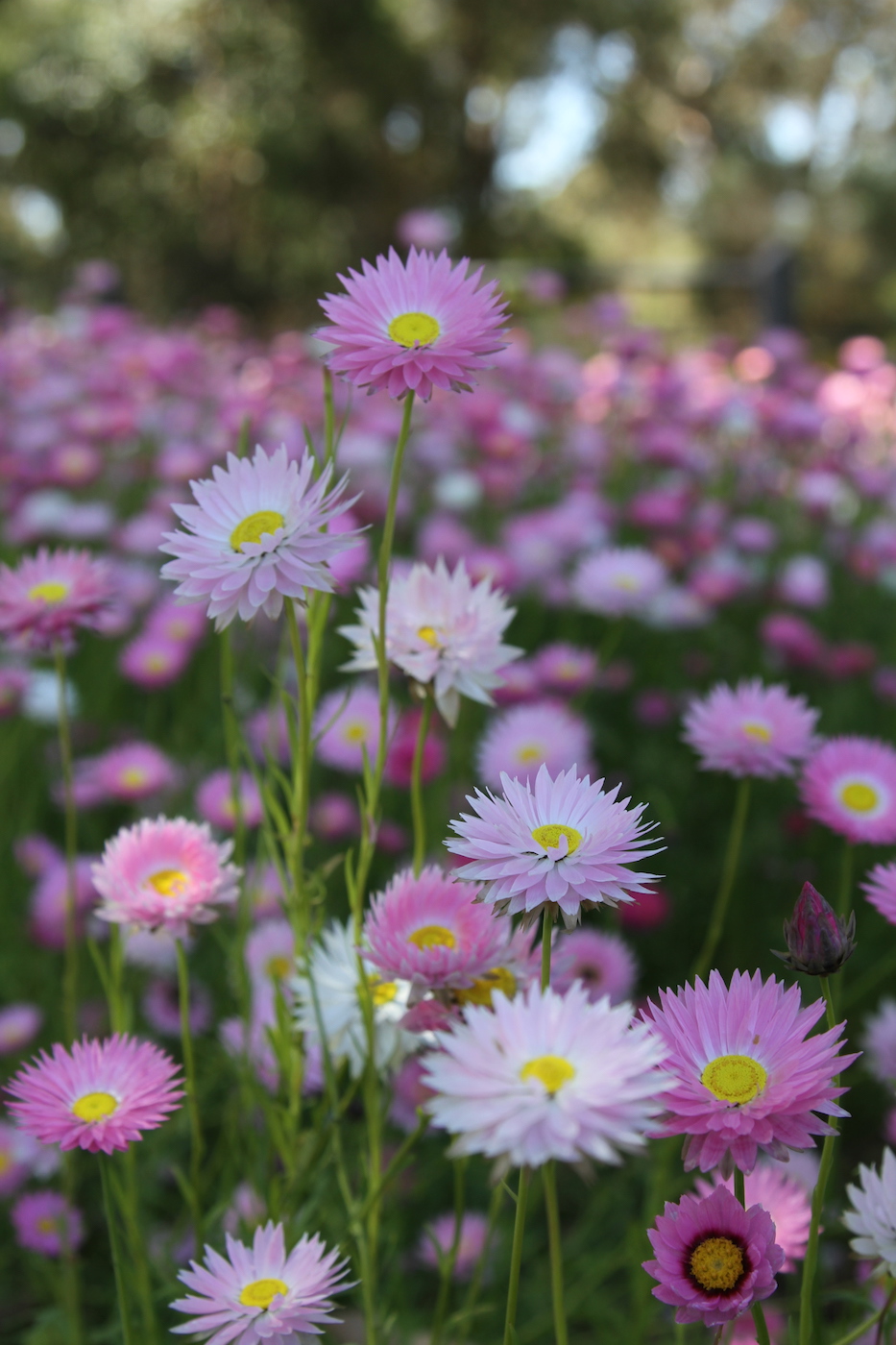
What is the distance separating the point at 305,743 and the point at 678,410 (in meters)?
2.61

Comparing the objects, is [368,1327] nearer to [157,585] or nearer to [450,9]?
[157,585]

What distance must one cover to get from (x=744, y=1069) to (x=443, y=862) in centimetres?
93

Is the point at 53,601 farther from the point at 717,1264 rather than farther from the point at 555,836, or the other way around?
the point at 717,1264

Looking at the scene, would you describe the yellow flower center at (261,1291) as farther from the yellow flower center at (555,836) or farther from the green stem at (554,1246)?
the yellow flower center at (555,836)

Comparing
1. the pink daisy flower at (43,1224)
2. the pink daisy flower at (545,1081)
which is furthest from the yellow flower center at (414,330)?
the pink daisy flower at (43,1224)

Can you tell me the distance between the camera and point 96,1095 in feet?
2.17

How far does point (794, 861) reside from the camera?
1817 mm

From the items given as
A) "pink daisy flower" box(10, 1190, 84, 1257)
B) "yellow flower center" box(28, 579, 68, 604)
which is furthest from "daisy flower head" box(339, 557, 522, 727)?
"pink daisy flower" box(10, 1190, 84, 1257)

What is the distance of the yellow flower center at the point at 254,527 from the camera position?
679mm

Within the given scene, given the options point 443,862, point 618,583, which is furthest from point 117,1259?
point 618,583

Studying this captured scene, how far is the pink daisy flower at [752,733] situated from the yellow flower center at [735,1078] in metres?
0.47

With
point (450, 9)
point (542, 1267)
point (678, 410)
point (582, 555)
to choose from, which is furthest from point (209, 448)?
point (450, 9)

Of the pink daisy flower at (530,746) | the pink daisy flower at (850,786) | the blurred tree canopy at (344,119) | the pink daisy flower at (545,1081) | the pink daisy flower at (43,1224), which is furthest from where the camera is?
the blurred tree canopy at (344,119)

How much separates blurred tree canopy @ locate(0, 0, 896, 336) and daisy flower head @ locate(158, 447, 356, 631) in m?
6.96
